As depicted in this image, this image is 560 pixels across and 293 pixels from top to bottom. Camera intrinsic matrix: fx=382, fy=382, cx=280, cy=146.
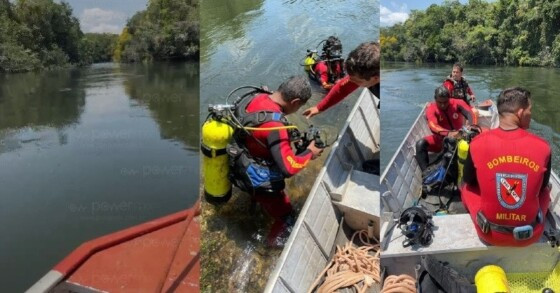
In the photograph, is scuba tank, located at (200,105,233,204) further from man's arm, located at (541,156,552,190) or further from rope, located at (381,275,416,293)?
man's arm, located at (541,156,552,190)

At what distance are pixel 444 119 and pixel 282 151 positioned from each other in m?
1.05

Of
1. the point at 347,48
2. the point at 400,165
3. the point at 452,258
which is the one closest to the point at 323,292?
the point at 452,258

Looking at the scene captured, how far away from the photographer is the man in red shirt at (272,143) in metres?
1.56

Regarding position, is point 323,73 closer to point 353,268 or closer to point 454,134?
point 454,134

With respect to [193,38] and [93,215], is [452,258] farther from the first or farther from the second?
[93,215]

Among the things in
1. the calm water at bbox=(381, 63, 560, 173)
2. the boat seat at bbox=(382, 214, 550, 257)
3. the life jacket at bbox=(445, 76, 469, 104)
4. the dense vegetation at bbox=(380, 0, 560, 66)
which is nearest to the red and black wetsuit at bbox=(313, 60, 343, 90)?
the calm water at bbox=(381, 63, 560, 173)

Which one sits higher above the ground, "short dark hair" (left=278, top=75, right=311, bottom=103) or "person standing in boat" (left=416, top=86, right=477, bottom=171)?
"short dark hair" (left=278, top=75, right=311, bottom=103)

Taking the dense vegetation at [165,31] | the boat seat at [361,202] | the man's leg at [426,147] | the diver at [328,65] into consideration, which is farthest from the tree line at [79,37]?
the man's leg at [426,147]

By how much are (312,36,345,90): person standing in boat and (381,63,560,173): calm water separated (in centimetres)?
72

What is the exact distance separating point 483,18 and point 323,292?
1363mm

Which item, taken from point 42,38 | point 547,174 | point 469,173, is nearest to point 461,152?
point 469,173

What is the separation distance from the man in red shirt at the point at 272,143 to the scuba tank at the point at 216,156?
0.23ft

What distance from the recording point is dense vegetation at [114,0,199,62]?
5.16 ft

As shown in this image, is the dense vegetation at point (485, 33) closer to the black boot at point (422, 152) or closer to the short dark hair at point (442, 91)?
the short dark hair at point (442, 91)
